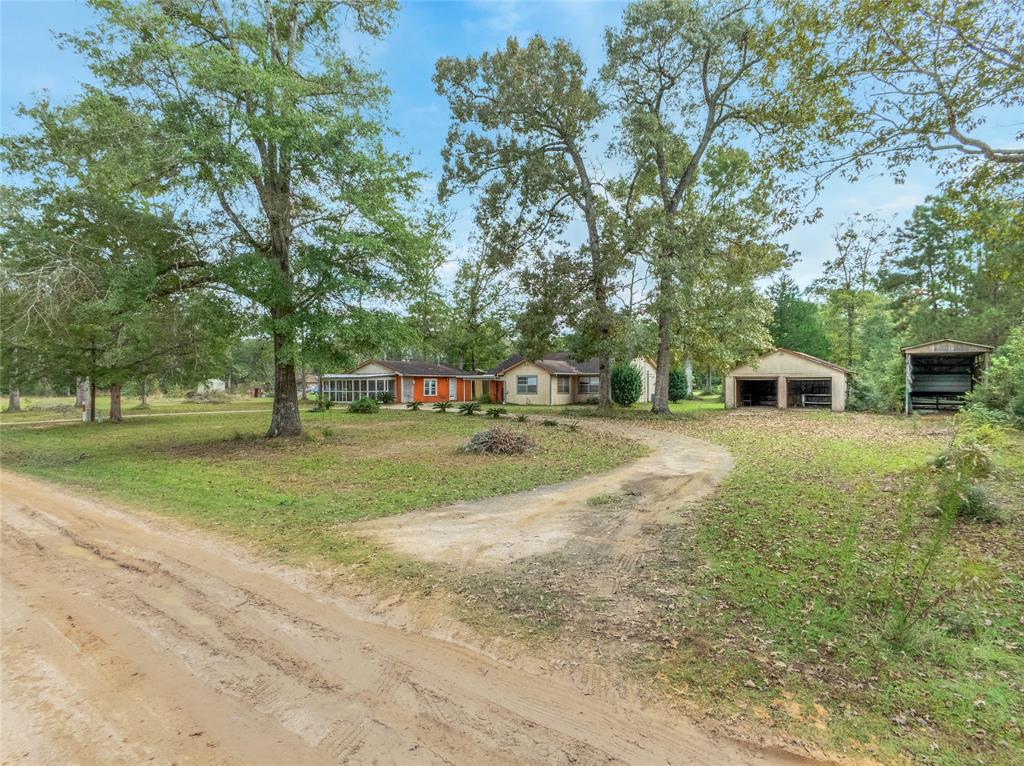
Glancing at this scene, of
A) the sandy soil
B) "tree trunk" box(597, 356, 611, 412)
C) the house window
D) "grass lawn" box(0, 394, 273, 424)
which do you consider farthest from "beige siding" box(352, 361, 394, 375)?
the sandy soil

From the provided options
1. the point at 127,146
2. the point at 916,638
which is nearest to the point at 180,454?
the point at 127,146

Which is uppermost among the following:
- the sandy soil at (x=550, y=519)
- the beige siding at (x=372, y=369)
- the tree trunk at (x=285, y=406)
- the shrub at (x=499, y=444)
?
the beige siding at (x=372, y=369)

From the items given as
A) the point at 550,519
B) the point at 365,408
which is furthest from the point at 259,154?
the point at 365,408

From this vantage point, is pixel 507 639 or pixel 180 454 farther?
pixel 180 454

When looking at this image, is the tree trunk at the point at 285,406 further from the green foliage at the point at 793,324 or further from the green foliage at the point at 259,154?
the green foliage at the point at 793,324

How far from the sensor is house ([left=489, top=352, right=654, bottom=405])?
33.1m

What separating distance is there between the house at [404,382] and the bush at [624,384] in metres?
12.2

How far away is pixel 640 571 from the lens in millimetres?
4895

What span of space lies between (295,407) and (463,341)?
2534 centimetres

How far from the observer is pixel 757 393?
98.4 feet

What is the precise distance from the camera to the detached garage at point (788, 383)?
25.5m

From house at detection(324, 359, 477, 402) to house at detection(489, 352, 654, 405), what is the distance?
3.21m

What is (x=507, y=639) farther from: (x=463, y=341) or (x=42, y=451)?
(x=463, y=341)

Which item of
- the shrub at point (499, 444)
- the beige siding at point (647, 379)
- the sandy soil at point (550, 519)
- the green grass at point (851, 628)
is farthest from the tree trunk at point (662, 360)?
the green grass at point (851, 628)
